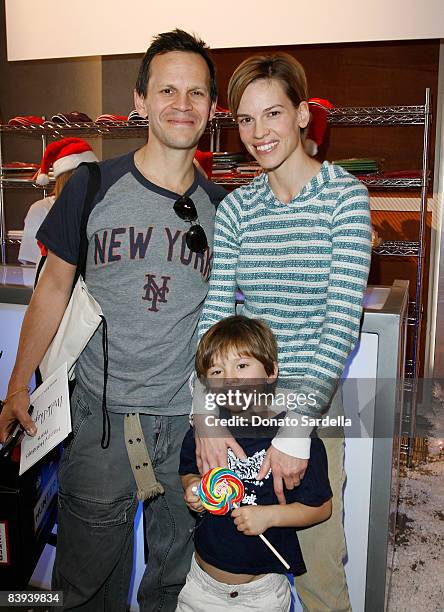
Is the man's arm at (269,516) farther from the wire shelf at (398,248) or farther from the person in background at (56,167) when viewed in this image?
the wire shelf at (398,248)

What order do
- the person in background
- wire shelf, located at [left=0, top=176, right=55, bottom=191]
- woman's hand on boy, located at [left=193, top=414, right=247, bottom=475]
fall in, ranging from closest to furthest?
woman's hand on boy, located at [left=193, top=414, right=247, bottom=475], the person in background, wire shelf, located at [left=0, top=176, right=55, bottom=191]

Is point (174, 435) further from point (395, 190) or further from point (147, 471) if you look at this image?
point (395, 190)

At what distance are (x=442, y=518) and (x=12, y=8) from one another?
4284 millimetres

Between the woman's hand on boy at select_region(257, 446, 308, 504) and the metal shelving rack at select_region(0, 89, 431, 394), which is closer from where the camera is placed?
the woman's hand on boy at select_region(257, 446, 308, 504)

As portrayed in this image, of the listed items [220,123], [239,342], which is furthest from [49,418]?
[220,123]

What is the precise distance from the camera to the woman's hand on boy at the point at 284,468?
1.24 metres

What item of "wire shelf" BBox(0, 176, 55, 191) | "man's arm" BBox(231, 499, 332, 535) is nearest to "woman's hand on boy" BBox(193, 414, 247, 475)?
"man's arm" BBox(231, 499, 332, 535)

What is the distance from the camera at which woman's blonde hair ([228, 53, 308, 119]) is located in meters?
1.28

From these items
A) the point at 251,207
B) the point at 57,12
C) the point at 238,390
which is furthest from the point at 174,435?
the point at 57,12

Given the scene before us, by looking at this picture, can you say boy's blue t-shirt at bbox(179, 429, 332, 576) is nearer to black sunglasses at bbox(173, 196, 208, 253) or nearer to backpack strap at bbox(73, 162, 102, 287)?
→ black sunglasses at bbox(173, 196, 208, 253)

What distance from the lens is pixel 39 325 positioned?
153cm

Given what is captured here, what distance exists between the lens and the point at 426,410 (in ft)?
Result: 14.3

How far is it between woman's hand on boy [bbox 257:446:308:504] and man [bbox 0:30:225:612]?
333 mm

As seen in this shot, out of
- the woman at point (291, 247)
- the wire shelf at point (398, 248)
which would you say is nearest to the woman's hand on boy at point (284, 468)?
the woman at point (291, 247)
